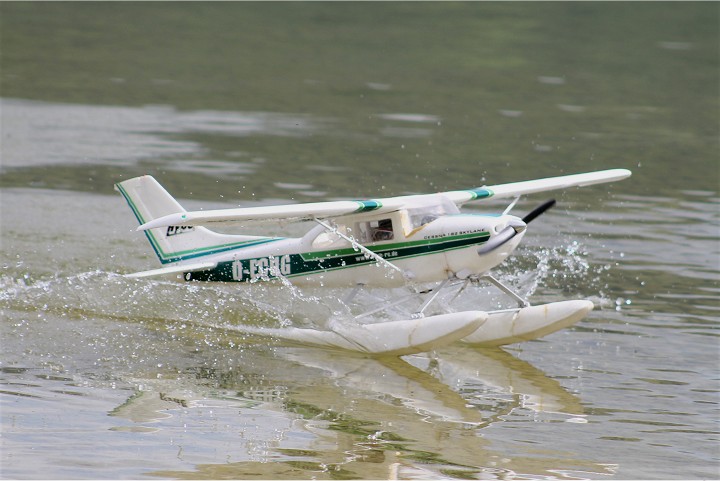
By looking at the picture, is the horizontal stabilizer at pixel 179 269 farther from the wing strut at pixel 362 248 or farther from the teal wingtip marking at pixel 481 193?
the teal wingtip marking at pixel 481 193

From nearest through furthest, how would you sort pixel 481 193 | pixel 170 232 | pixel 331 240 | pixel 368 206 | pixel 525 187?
pixel 368 206 → pixel 331 240 → pixel 481 193 → pixel 170 232 → pixel 525 187

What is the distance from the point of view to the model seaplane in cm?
1159

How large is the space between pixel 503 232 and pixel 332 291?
2610mm

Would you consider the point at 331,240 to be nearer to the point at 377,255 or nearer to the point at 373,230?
the point at 373,230

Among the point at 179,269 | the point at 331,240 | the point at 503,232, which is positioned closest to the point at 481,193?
the point at 503,232

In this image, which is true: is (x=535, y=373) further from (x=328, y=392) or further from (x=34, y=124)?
(x=34, y=124)

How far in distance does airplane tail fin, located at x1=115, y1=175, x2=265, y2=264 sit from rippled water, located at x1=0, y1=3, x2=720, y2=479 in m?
0.58

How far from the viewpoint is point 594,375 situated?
1175 cm

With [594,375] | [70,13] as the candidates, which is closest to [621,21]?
[70,13]

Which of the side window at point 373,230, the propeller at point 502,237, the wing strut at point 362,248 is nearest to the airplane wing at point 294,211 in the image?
the wing strut at point 362,248

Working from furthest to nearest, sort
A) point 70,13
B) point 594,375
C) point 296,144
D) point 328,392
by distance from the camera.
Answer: point 70,13 < point 296,144 < point 594,375 < point 328,392

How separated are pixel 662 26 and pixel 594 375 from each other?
3849 cm

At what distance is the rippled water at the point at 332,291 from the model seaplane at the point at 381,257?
1.16 ft

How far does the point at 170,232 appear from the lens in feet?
43.5
